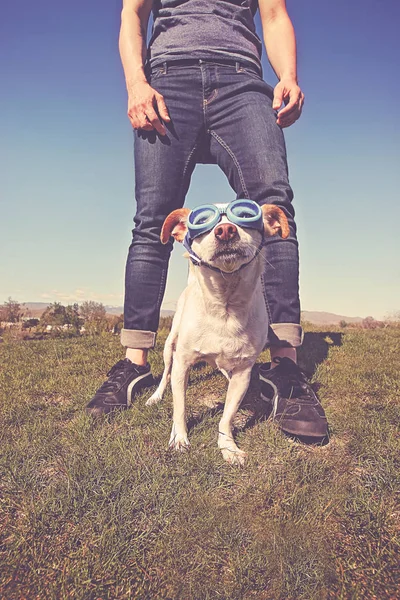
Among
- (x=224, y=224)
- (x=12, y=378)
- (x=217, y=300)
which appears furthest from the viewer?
(x=12, y=378)

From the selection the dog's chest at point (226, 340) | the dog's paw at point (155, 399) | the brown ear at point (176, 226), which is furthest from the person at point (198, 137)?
the brown ear at point (176, 226)

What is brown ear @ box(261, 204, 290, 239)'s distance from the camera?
265 cm

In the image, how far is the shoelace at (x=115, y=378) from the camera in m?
3.27

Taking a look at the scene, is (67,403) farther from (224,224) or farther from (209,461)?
(224,224)

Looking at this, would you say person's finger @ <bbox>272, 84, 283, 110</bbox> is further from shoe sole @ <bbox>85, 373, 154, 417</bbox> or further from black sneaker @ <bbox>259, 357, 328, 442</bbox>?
shoe sole @ <bbox>85, 373, 154, 417</bbox>

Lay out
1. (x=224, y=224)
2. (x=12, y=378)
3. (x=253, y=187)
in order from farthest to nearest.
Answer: (x=12, y=378), (x=253, y=187), (x=224, y=224)

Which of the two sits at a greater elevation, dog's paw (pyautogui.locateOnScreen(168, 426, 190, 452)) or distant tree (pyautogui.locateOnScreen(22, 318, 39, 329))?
dog's paw (pyautogui.locateOnScreen(168, 426, 190, 452))

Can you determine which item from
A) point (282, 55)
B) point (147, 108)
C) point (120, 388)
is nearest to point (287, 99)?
point (282, 55)

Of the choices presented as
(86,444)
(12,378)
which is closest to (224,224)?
(86,444)

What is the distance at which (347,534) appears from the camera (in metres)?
1.81

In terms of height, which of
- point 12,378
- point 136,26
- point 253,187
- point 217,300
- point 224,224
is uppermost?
point 136,26

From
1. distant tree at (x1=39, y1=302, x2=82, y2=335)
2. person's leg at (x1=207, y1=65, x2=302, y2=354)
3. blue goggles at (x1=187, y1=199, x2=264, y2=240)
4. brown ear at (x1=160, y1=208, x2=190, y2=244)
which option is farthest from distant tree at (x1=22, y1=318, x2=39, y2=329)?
blue goggles at (x1=187, y1=199, x2=264, y2=240)

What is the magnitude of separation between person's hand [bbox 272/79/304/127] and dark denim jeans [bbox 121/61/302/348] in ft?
0.25

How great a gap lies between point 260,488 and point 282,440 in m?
0.60
